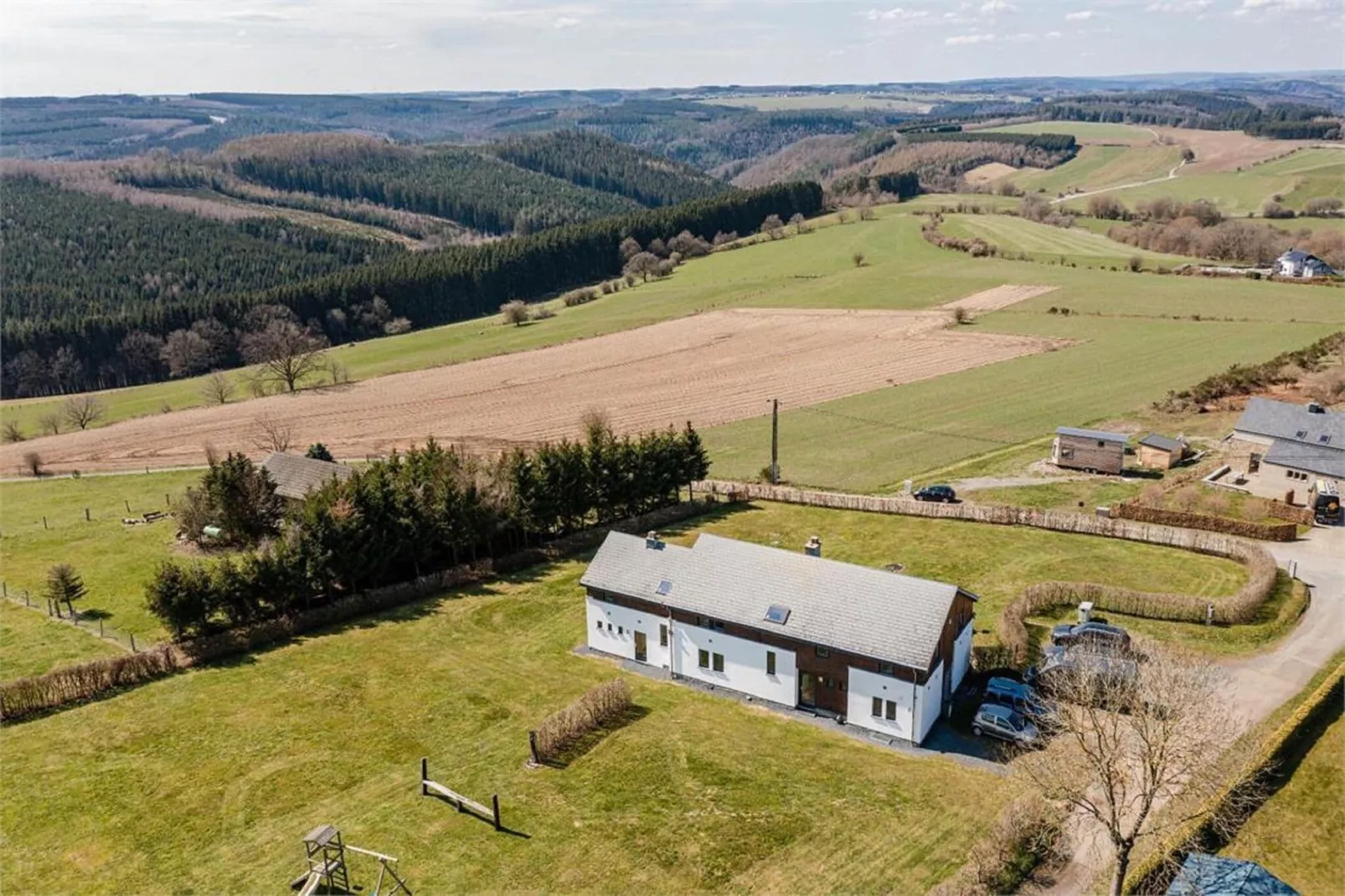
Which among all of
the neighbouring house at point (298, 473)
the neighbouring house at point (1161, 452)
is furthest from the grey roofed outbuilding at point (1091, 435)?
the neighbouring house at point (298, 473)

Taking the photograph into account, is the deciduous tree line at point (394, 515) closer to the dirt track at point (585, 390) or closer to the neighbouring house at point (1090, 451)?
the dirt track at point (585, 390)

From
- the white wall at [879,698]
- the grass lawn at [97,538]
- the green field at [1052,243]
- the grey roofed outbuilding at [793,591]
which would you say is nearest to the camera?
the white wall at [879,698]

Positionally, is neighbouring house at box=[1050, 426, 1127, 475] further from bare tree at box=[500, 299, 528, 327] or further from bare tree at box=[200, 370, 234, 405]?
bare tree at box=[500, 299, 528, 327]

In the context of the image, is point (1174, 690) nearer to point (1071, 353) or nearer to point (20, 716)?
point (20, 716)

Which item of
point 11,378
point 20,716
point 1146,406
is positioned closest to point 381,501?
point 20,716

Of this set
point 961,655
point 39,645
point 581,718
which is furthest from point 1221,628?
point 39,645

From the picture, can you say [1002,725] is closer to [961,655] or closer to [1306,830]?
[961,655]
